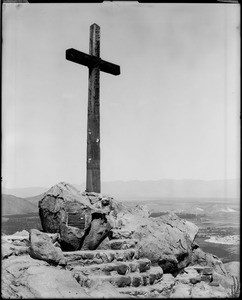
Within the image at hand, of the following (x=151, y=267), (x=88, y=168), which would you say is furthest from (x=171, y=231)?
(x=88, y=168)

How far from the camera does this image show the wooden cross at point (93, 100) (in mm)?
9758

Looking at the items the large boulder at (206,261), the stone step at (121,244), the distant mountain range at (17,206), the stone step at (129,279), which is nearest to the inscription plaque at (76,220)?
the stone step at (121,244)

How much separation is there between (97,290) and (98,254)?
4.39 feet

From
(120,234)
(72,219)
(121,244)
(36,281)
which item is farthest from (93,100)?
(36,281)

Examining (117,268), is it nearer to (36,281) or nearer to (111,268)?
(111,268)

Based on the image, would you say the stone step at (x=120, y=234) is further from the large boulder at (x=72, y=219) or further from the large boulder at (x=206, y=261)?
the large boulder at (x=206, y=261)

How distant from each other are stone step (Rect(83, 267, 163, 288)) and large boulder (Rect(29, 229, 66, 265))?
664mm

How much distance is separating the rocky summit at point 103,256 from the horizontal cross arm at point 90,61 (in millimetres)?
3296

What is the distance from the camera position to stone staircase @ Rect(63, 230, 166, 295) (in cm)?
705

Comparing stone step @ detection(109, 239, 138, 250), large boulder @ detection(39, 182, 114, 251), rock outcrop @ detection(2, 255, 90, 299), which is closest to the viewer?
rock outcrop @ detection(2, 255, 90, 299)

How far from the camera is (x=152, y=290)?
731 centimetres

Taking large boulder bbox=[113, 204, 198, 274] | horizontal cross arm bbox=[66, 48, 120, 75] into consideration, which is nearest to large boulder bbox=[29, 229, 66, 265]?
large boulder bbox=[113, 204, 198, 274]

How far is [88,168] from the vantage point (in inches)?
385

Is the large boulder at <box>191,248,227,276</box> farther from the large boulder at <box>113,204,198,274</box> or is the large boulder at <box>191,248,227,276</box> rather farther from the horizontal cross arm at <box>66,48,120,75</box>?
the horizontal cross arm at <box>66,48,120,75</box>
